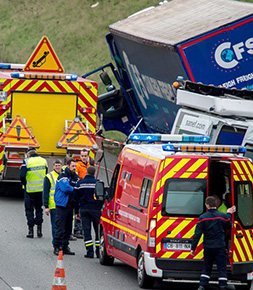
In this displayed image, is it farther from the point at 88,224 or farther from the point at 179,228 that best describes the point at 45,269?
the point at 179,228

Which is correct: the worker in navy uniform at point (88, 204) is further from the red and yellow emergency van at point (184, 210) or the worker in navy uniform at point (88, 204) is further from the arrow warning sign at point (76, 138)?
the arrow warning sign at point (76, 138)

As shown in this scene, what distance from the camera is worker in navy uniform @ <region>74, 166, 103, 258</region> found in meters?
14.1

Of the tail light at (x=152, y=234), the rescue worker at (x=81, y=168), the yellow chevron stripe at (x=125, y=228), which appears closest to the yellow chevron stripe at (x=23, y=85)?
the rescue worker at (x=81, y=168)

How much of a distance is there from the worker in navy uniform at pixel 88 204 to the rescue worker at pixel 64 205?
16cm

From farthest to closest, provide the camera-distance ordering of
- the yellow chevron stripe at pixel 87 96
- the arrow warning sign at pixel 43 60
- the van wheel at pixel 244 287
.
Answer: the arrow warning sign at pixel 43 60 → the yellow chevron stripe at pixel 87 96 → the van wheel at pixel 244 287

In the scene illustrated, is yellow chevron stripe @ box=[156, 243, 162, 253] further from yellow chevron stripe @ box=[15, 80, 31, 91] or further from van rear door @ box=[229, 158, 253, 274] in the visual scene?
yellow chevron stripe @ box=[15, 80, 31, 91]

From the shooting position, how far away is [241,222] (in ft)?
37.6

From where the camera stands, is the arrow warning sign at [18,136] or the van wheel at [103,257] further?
the arrow warning sign at [18,136]

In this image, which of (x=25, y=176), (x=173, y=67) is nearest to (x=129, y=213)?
(x=25, y=176)

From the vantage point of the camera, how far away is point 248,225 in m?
11.5

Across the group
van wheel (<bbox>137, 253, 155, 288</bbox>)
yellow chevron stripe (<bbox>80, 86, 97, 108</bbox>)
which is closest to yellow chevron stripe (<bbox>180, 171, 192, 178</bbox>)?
van wheel (<bbox>137, 253, 155, 288</bbox>)

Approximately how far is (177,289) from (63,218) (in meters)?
3.02

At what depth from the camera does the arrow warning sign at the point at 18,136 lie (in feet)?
63.4

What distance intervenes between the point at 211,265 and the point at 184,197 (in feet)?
3.15
